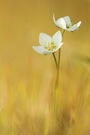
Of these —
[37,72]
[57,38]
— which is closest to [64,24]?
[57,38]

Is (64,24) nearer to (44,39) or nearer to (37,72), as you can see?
(44,39)

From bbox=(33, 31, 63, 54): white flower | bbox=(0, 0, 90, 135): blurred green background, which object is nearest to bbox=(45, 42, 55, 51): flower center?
bbox=(33, 31, 63, 54): white flower

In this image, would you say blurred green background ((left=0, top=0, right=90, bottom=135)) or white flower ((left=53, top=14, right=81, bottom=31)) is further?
blurred green background ((left=0, top=0, right=90, bottom=135))

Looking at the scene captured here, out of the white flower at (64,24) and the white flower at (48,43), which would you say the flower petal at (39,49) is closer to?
the white flower at (48,43)

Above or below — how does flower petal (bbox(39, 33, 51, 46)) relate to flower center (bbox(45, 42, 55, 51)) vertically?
above

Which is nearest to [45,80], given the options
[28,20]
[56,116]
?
[56,116]

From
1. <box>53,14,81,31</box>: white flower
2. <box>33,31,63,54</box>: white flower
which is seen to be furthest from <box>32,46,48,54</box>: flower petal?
<box>53,14,81,31</box>: white flower

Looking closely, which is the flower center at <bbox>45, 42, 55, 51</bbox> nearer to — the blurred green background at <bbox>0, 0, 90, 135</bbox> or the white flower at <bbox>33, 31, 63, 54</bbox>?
the white flower at <bbox>33, 31, 63, 54</bbox>

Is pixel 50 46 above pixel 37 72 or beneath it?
above
